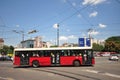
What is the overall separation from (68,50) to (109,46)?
105 meters

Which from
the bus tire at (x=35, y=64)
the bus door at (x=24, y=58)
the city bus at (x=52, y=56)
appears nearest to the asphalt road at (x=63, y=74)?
the city bus at (x=52, y=56)

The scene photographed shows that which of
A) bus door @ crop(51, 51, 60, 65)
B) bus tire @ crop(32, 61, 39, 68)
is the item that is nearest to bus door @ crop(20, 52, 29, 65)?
bus tire @ crop(32, 61, 39, 68)

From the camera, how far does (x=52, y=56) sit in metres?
32.0

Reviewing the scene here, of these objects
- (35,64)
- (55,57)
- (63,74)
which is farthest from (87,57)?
(63,74)

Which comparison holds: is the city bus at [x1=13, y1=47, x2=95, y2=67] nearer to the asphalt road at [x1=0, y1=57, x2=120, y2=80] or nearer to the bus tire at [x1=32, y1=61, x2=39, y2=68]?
the bus tire at [x1=32, y1=61, x2=39, y2=68]

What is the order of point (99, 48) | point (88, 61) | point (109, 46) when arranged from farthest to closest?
point (99, 48), point (109, 46), point (88, 61)

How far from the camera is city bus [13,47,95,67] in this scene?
31.5m

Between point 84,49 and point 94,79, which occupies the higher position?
point 84,49

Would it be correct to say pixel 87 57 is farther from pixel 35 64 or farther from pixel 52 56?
pixel 35 64

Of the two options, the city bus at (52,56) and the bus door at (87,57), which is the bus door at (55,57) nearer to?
the city bus at (52,56)

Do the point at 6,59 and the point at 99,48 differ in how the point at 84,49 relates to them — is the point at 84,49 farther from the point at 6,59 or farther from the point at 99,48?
the point at 99,48

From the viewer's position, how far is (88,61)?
102 feet

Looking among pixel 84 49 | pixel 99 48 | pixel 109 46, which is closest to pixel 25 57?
pixel 84 49

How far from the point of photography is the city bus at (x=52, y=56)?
31516 millimetres
